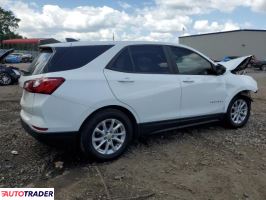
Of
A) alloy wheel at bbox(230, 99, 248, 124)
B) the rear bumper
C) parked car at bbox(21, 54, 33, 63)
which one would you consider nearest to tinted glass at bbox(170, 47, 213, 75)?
alloy wheel at bbox(230, 99, 248, 124)

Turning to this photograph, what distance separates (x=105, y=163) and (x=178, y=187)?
119cm

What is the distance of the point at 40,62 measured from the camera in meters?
4.87

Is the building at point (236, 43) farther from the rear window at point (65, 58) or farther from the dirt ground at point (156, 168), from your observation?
the rear window at point (65, 58)

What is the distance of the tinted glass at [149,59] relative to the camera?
5.21 metres

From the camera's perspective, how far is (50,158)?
5078 millimetres

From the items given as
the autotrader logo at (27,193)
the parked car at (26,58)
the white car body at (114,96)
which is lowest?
the parked car at (26,58)

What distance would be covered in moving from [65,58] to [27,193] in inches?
71.0

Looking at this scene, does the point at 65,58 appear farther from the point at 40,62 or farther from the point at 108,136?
the point at 108,136

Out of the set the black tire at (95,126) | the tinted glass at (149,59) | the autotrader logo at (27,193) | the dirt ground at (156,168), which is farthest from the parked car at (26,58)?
the autotrader logo at (27,193)

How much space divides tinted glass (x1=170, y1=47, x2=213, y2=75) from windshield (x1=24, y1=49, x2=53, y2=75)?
2.01 metres

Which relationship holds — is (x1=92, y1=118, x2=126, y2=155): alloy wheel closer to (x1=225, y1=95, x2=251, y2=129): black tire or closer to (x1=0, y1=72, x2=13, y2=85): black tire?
(x1=225, y1=95, x2=251, y2=129): black tire

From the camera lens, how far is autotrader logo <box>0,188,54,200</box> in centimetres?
376

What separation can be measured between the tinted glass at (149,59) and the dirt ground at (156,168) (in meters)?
1.24

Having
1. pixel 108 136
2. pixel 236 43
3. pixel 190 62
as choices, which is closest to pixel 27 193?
pixel 108 136
